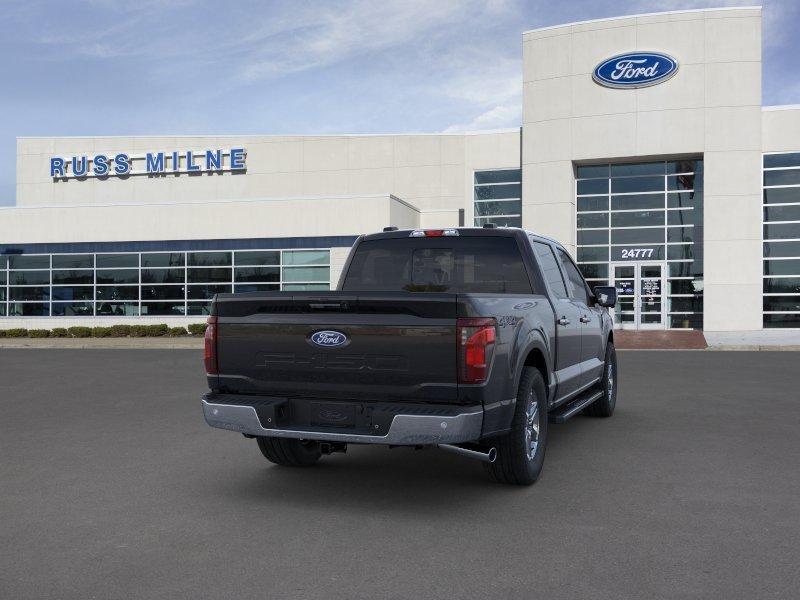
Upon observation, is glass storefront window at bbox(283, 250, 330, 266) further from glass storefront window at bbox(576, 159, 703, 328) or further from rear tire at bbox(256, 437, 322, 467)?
rear tire at bbox(256, 437, 322, 467)

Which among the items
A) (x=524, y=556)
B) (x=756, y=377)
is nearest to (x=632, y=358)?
(x=756, y=377)

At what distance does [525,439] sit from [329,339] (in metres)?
1.66

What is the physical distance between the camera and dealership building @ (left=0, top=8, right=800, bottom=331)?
2847 centimetres

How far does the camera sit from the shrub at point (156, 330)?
2984 centimetres

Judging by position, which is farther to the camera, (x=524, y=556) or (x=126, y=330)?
(x=126, y=330)

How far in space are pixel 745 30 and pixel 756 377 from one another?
738 inches

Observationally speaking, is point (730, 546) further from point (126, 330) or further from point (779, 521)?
point (126, 330)

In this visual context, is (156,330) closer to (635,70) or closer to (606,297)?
(635,70)

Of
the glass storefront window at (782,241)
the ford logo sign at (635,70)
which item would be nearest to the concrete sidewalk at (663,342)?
the glass storefront window at (782,241)

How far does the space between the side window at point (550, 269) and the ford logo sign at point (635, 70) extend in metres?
23.6

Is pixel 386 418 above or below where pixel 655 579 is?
above

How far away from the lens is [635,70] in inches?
1144

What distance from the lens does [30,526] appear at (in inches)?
200

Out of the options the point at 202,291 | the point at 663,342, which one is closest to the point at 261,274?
the point at 202,291
